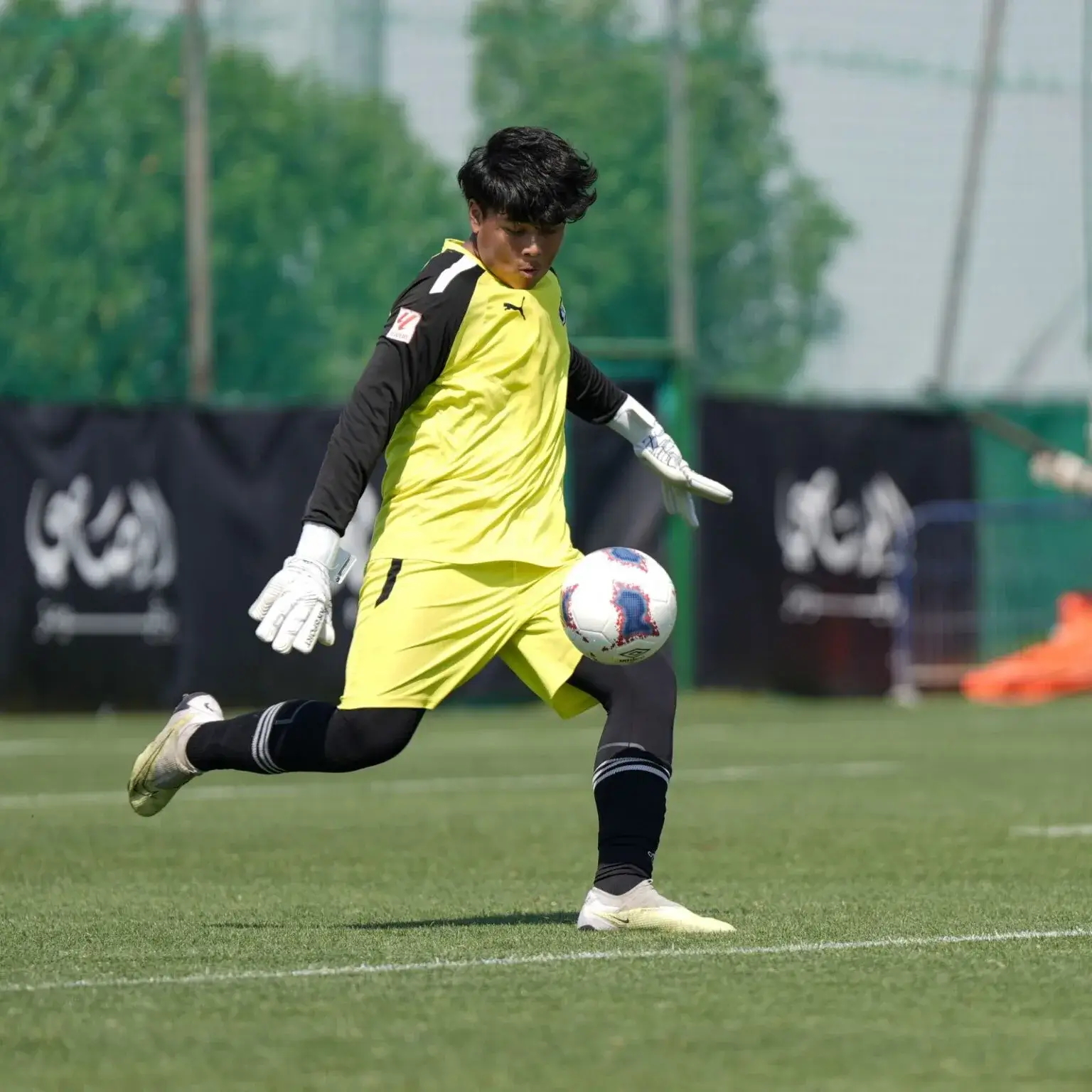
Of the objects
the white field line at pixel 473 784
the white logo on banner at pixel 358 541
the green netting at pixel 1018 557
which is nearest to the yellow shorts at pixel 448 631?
the white field line at pixel 473 784

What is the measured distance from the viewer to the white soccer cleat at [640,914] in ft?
20.9

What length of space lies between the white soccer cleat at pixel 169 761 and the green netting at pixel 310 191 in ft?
38.8

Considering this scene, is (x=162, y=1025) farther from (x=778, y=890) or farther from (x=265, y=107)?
(x=265, y=107)

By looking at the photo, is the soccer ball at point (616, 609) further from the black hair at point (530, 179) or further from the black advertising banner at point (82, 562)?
the black advertising banner at point (82, 562)

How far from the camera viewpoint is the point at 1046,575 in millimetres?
21844

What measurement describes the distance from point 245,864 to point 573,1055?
4.33 meters

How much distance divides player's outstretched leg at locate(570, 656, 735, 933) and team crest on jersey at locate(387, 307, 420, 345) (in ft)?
3.16

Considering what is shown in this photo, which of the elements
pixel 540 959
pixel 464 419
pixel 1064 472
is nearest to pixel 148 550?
pixel 1064 472

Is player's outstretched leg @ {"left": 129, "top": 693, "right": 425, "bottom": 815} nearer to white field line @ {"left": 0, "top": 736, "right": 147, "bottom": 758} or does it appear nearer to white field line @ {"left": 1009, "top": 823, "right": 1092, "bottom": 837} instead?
white field line @ {"left": 1009, "top": 823, "right": 1092, "bottom": 837}

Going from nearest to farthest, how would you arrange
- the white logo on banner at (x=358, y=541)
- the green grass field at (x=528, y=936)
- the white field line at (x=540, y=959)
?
the green grass field at (x=528, y=936), the white field line at (x=540, y=959), the white logo on banner at (x=358, y=541)

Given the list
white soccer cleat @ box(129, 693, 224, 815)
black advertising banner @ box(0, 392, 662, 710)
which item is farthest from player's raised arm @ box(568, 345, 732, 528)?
black advertising banner @ box(0, 392, 662, 710)

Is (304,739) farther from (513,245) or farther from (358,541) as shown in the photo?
(358,541)

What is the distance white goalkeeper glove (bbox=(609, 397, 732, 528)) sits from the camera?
721cm

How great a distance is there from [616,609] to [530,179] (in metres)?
1.12
